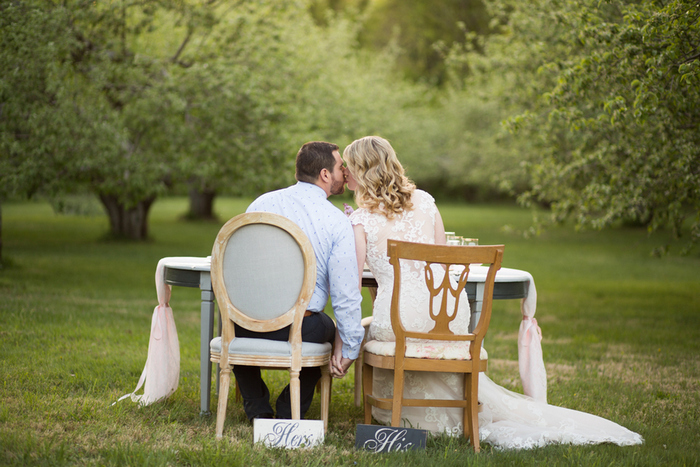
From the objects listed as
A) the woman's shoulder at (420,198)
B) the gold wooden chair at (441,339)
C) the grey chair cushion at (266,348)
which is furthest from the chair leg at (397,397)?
the woman's shoulder at (420,198)

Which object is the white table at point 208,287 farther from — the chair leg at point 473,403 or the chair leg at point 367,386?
the chair leg at point 367,386

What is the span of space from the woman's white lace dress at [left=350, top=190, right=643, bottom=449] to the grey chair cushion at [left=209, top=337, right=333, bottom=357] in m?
0.44

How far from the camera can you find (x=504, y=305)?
10562 mm

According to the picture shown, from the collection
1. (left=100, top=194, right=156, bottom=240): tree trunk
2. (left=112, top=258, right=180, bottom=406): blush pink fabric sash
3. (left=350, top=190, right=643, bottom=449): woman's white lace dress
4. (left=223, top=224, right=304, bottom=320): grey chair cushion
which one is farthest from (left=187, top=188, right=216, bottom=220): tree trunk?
(left=223, top=224, right=304, bottom=320): grey chair cushion

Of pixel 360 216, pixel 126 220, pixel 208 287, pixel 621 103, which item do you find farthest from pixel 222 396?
pixel 126 220

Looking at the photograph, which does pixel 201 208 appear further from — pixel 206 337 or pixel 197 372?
pixel 206 337

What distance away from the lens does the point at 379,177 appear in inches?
157

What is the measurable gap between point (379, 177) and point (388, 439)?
1513 mm

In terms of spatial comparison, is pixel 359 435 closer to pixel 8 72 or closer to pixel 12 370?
pixel 12 370

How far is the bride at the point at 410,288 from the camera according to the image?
3945mm

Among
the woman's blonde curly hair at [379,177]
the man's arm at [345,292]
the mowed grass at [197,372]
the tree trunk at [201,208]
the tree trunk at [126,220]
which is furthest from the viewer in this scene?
the tree trunk at [201,208]

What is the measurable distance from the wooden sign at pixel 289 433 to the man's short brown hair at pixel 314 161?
1440mm

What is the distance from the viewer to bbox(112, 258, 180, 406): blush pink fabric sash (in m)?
4.34

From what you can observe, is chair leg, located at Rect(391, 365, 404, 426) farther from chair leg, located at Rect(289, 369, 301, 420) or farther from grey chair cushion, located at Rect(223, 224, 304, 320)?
grey chair cushion, located at Rect(223, 224, 304, 320)
